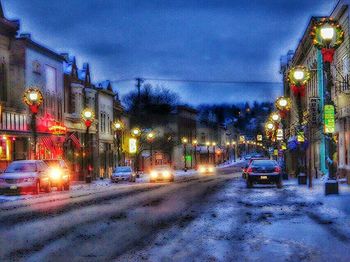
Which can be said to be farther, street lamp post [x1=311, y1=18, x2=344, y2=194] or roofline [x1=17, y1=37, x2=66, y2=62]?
roofline [x1=17, y1=37, x2=66, y2=62]

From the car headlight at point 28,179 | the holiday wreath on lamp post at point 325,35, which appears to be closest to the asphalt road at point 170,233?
the holiday wreath on lamp post at point 325,35

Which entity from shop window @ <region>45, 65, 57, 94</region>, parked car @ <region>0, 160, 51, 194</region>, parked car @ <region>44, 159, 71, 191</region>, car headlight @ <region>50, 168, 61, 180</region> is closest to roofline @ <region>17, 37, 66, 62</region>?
shop window @ <region>45, 65, 57, 94</region>

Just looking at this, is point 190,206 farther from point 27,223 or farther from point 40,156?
point 40,156

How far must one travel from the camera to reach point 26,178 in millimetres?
32656

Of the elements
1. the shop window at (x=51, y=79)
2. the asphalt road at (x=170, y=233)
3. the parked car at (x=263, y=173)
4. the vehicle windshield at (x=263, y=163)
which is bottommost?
the asphalt road at (x=170, y=233)

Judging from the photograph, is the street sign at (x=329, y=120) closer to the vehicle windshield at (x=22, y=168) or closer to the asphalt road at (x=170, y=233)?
the asphalt road at (x=170, y=233)

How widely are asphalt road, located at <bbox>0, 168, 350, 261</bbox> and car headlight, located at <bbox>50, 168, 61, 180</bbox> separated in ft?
48.6

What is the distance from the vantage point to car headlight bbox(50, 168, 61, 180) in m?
37.2

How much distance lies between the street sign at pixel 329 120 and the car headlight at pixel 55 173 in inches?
634

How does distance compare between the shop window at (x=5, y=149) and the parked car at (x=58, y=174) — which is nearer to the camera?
the parked car at (x=58, y=174)

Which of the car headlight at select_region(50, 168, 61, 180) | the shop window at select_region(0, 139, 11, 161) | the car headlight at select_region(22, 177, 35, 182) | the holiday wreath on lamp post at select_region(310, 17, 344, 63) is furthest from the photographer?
the shop window at select_region(0, 139, 11, 161)

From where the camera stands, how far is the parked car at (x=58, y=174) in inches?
1480

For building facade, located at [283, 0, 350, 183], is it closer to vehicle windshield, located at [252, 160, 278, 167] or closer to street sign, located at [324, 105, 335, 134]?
vehicle windshield, located at [252, 160, 278, 167]

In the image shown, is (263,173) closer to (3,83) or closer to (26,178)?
(26,178)
